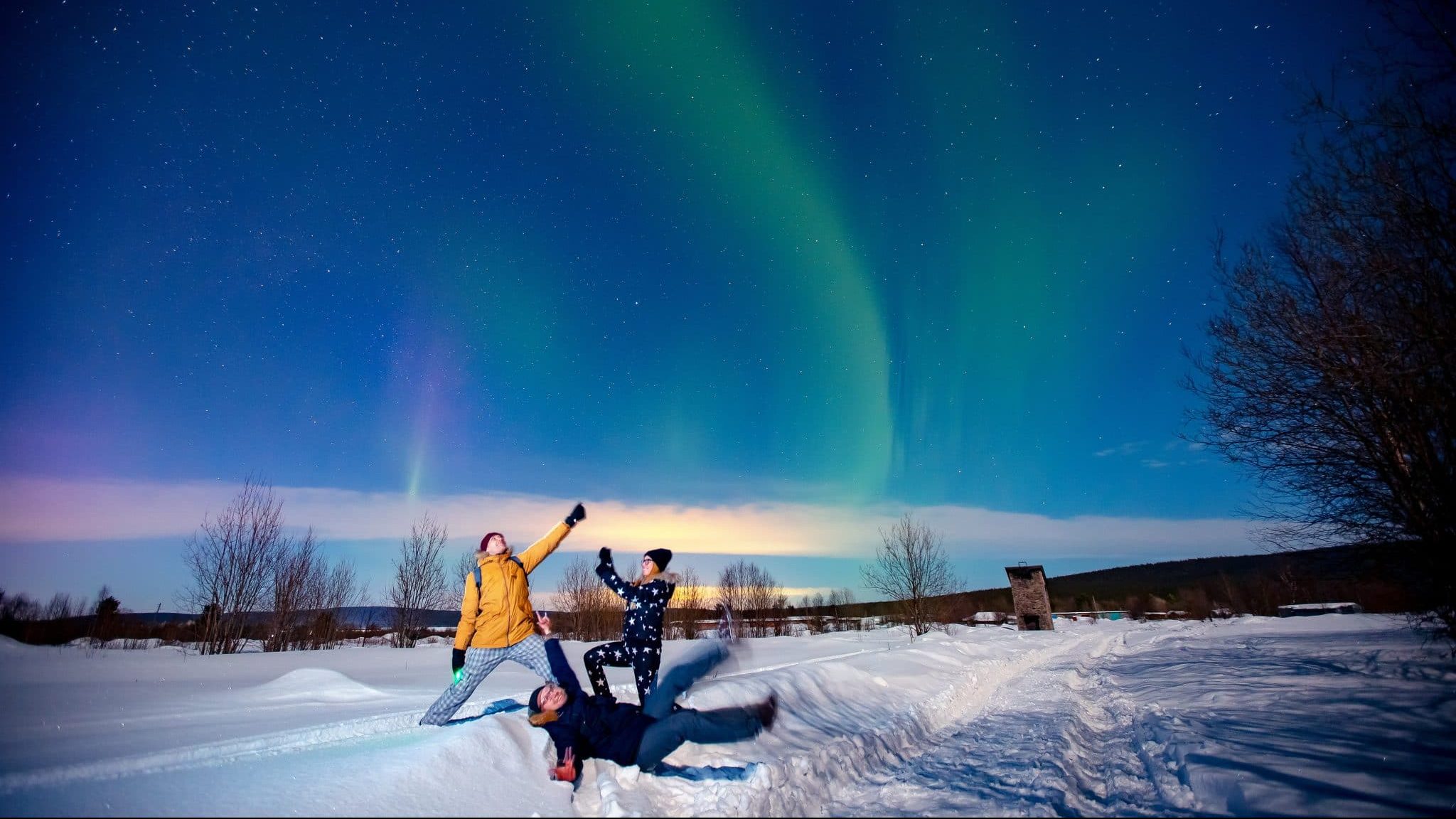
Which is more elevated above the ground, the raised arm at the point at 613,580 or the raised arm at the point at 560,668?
the raised arm at the point at 613,580

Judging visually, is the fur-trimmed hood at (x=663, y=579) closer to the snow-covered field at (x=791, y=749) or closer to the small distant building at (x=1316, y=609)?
the snow-covered field at (x=791, y=749)

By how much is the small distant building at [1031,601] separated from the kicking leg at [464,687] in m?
44.0

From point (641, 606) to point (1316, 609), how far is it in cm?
6797

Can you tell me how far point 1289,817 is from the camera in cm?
381

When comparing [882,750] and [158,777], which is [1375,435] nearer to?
[882,750]

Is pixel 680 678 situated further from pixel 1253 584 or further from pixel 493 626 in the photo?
pixel 1253 584

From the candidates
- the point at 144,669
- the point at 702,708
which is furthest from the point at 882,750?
the point at 144,669

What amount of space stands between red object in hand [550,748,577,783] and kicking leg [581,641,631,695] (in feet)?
3.17

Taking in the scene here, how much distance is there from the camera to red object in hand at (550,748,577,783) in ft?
13.6

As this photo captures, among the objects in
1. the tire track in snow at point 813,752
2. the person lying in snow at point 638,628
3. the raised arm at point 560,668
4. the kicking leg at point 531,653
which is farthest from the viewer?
the person lying in snow at point 638,628

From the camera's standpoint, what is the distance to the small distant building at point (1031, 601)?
41125mm

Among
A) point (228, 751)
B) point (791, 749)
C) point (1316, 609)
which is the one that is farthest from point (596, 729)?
point (1316, 609)

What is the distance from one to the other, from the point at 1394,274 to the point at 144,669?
20.6 meters

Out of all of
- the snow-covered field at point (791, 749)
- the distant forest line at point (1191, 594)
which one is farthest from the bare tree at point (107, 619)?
the snow-covered field at point (791, 749)
